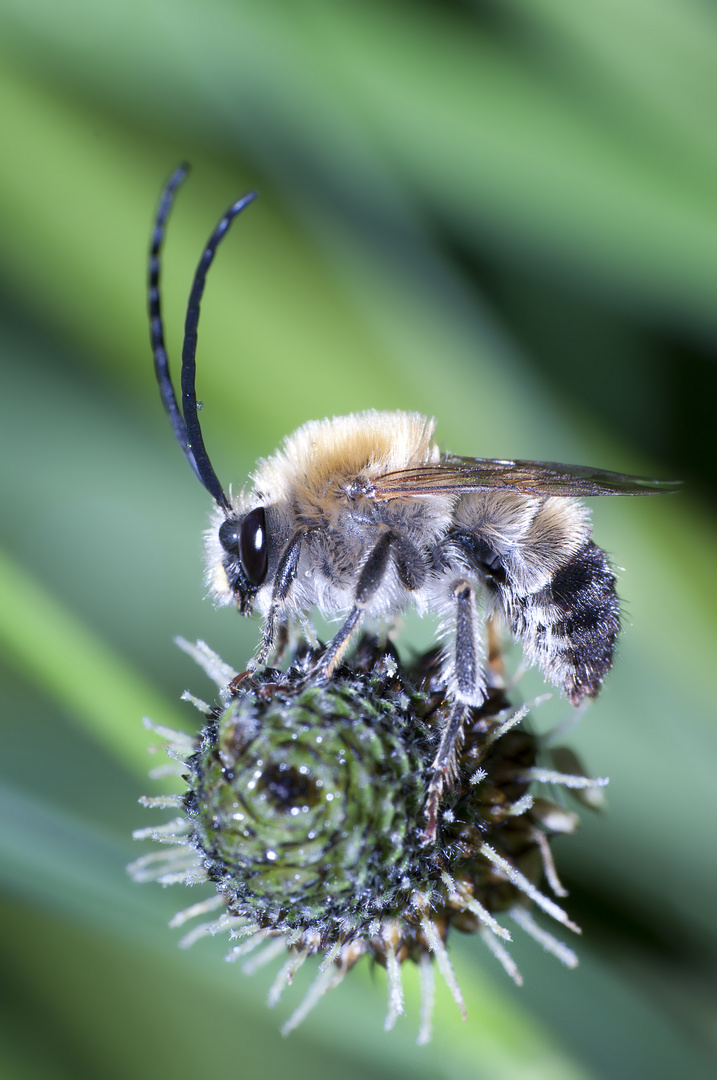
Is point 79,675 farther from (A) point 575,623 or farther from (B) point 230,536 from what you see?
(A) point 575,623

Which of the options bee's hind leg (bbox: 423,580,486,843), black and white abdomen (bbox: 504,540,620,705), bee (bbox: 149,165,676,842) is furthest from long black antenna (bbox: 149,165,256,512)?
black and white abdomen (bbox: 504,540,620,705)

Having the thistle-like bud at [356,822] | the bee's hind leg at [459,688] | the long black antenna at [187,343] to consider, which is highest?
the long black antenna at [187,343]

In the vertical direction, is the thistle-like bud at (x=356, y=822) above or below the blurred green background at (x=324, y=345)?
below

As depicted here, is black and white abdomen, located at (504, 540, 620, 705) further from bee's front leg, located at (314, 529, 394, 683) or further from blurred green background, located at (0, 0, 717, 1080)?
blurred green background, located at (0, 0, 717, 1080)

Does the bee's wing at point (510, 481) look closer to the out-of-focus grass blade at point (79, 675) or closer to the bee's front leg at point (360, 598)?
the bee's front leg at point (360, 598)

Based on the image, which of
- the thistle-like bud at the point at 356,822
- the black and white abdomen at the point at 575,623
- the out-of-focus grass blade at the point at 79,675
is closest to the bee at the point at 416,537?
the black and white abdomen at the point at 575,623

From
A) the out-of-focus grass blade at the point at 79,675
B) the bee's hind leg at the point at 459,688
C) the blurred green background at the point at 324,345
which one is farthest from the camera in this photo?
the blurred green background at the point at 324,345

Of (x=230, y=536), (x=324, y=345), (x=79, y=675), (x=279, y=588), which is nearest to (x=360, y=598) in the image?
(x=279, y=588)
